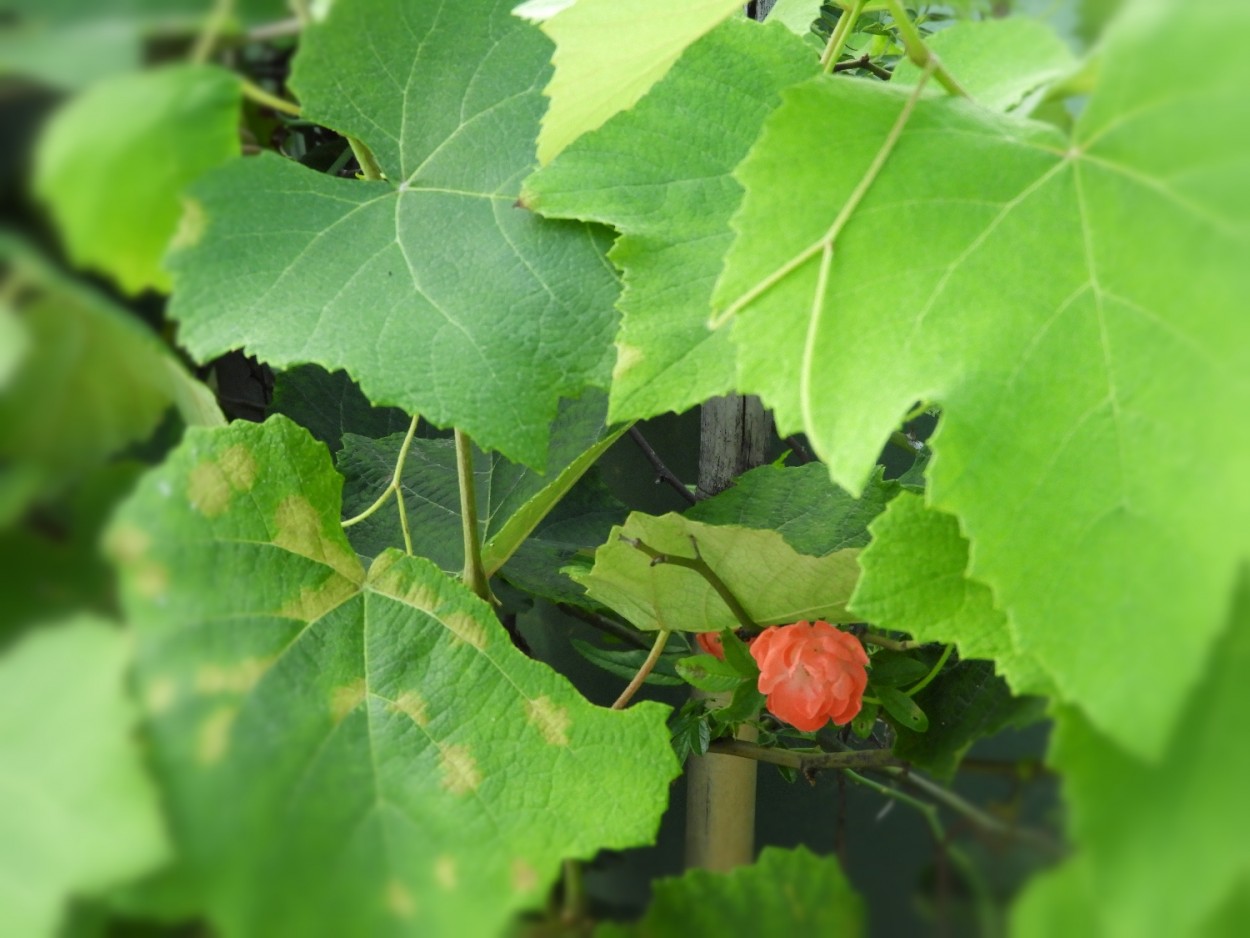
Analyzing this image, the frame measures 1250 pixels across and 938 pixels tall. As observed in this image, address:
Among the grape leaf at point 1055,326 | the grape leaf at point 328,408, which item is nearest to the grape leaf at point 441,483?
the grape leaf at point 328,408

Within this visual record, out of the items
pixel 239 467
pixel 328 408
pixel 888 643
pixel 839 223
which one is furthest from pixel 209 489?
pixel 328 408

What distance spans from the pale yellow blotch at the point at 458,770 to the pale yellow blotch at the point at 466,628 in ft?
0.16

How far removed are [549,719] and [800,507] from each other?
0.17 meters

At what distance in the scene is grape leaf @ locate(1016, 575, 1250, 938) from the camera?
156 mm

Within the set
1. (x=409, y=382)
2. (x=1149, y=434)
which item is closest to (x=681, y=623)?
(x=409, y=382)

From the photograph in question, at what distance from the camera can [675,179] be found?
0.34m

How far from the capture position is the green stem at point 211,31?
0.17 metres

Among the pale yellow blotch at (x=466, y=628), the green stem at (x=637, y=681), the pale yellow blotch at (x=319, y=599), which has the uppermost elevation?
the pale yellow blotch at (x=319, y=599)

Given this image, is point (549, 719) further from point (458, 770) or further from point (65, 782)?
point (65, 782)

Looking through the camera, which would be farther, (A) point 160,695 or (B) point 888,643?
(B) point 888,643

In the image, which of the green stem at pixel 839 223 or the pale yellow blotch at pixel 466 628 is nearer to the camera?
the green stem at pixel 839 223

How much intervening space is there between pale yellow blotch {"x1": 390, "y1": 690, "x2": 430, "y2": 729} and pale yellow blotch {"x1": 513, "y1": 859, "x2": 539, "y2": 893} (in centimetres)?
6

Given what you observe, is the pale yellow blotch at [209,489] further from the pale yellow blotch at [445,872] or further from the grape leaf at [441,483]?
the grape leaf at [441,483]

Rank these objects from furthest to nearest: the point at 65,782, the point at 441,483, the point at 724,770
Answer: the point at 441,483
the point at 724,770
the point at 65,782
